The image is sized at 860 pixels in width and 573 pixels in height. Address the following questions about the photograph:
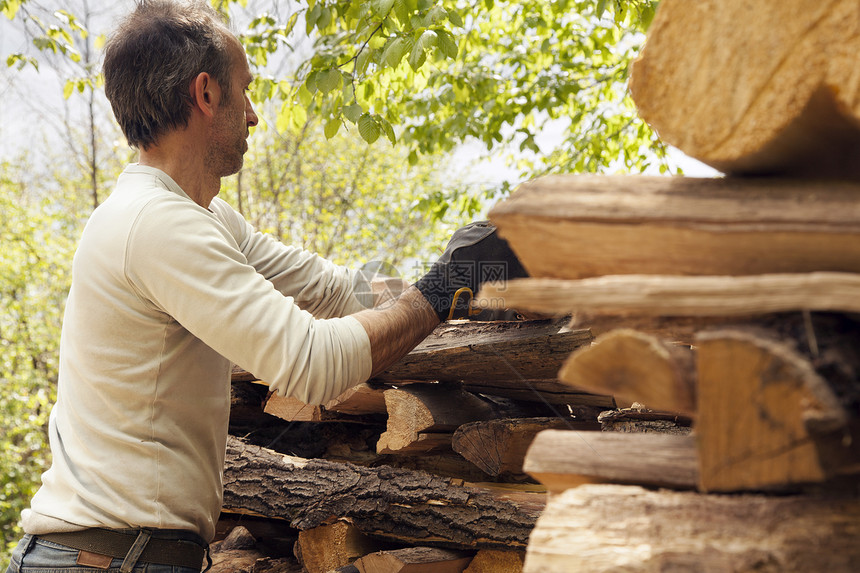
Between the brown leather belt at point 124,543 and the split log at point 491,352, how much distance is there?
94 centimetres

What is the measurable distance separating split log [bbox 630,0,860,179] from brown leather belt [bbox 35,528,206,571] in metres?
1.54

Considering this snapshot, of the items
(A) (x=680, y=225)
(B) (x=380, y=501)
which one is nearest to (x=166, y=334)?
(B) (x=380, y=501)

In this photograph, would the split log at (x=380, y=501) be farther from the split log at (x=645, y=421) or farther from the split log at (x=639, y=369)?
the split log at (x=639, y=369)

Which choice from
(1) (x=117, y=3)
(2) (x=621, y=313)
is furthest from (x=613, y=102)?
(1) (x=117, y=3)

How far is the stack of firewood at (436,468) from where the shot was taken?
83.7 inches

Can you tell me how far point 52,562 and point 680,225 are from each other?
1.72 m

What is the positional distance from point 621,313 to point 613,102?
5800 mm

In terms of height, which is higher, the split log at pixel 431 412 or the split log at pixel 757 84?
the split log at pixel 757 84

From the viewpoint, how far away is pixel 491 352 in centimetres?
220

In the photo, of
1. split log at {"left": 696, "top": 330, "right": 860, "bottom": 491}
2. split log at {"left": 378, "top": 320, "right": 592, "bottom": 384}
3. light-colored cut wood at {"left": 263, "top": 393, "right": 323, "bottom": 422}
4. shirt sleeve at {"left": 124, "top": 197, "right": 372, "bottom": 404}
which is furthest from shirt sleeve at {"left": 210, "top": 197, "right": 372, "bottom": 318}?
split log at {"left": 696, "top": 330, "right": 860, "bottom": 491}

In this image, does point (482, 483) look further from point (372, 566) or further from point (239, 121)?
point (239, 121)

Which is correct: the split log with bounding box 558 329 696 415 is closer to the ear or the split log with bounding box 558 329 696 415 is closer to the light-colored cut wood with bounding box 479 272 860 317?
the light-colored cut wood with bounding box 479 272 860 317

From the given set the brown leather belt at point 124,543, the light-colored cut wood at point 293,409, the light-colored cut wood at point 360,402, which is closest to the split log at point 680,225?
the brown leather belt at point 124,543

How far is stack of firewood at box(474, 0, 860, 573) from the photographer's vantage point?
2.60ft
